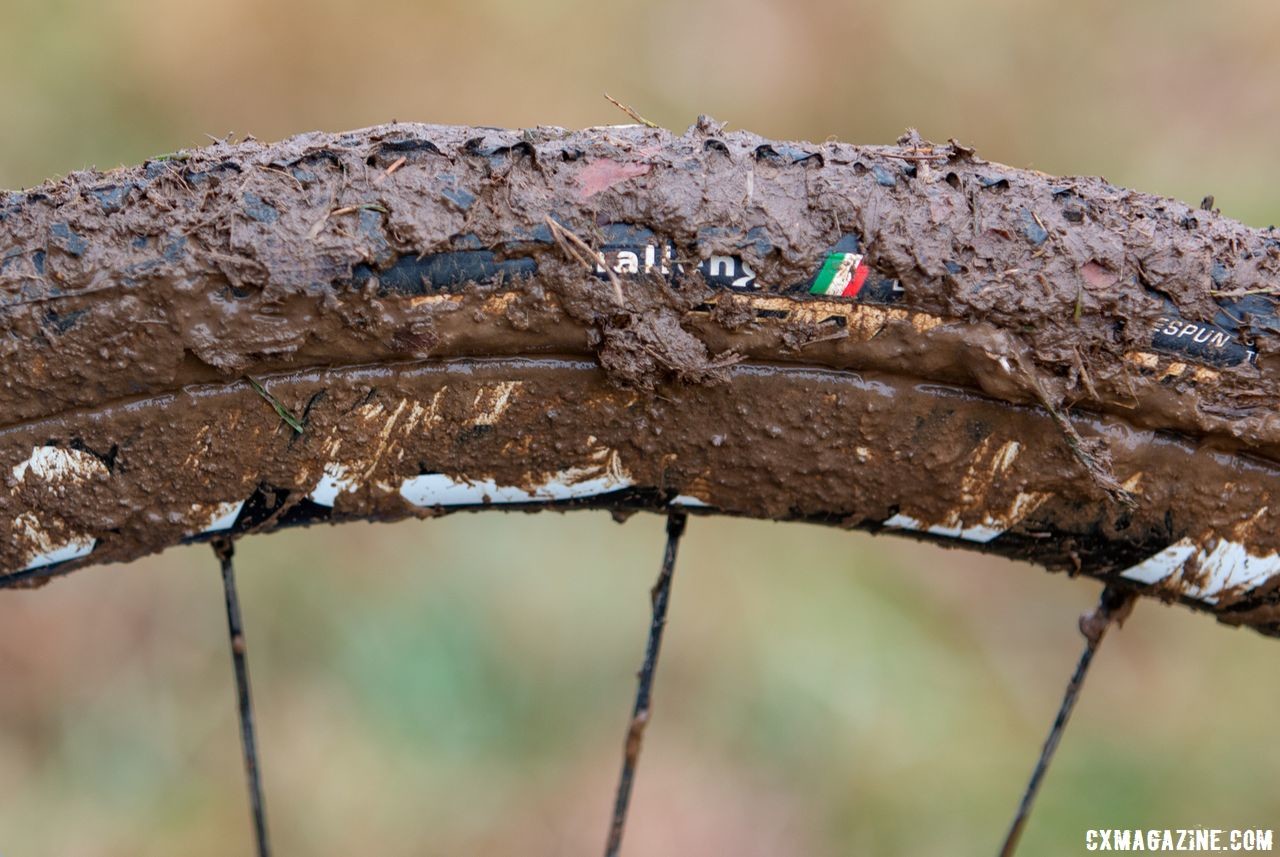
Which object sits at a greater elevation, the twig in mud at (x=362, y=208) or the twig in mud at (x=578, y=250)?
the twig in mud at (x=362, y=208)

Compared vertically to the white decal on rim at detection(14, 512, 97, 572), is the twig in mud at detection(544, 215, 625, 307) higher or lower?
higher

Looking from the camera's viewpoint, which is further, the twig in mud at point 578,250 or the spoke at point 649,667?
the spoke at point 649,667

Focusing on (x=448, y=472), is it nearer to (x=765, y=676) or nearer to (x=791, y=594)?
(x=765, y=676)

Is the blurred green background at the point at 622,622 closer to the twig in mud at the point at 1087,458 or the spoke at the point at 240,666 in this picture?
the spoke at the point at 240,666

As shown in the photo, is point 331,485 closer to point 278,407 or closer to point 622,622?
point 278,407

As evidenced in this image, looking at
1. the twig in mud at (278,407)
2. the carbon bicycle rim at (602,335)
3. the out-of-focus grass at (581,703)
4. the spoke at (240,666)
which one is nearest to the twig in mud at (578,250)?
the carbon bicycle rim at (602,335)

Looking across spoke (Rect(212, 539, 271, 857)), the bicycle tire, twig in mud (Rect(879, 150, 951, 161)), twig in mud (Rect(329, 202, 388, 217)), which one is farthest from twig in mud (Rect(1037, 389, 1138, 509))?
spoke (Rect(212, 539, 271, 857))

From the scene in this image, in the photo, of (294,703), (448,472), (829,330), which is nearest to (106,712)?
(294,703)

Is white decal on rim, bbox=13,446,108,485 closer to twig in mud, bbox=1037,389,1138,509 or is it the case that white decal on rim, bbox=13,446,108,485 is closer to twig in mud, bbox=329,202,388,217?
twig in mud, bbox=329,202,388,217

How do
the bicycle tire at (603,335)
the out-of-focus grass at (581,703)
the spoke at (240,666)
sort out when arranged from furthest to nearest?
the out-of-focus grass at (581,703) → the spoke at (240,666) → the bicycle tire at (603,335)

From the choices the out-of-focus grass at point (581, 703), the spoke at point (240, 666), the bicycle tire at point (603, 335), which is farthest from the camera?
the out-of-focus grass at point (581, 703)
